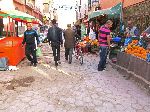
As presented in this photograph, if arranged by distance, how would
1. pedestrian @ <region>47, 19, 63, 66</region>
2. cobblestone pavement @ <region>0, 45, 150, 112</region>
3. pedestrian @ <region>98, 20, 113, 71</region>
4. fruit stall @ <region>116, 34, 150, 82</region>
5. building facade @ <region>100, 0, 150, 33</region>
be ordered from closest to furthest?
cobblestone pavement @ <region>0, 45, 150, 112</region>, fruit stall @ <region>116, 34, 150, 82</region>, pedestrian @ <region>98, 20, 113, 71</region>, pedestrian @ <region>47, 19, 63, 66</region>, building facade @ <region>100, 0, 150, 33</region>

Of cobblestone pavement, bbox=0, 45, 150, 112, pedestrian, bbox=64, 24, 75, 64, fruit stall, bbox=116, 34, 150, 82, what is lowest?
cobblestone pavement, bbox=0, 45, 150, 112

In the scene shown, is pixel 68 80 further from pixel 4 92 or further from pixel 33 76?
pixel 4 92

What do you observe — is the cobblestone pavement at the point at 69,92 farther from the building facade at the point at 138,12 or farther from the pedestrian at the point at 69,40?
the building facade at the point at 138,12

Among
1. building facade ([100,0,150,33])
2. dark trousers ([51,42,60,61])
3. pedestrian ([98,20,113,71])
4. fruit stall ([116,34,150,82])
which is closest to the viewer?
fruit stall ([116,34,150,82])

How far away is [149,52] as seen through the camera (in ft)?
28.7

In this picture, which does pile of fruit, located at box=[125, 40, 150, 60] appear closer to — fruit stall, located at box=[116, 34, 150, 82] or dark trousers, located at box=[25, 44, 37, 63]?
fruit stall, located at box=[116, 34, 150, 82]

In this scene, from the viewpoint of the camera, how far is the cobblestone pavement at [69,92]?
6484 mm

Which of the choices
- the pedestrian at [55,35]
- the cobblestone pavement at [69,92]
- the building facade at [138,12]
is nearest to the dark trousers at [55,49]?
the pedestrian at [55,35]

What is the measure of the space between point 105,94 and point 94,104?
964 mm

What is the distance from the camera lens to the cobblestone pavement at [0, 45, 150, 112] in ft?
21.3

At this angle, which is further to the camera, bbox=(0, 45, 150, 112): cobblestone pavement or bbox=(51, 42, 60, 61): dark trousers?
bbox=(51, 42, 60, 61): dark trousers

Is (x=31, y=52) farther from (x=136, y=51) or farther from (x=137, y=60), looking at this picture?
(x=137, y=60)

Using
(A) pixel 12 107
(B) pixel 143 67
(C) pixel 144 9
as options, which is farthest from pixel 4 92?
(C) pixel 144 9

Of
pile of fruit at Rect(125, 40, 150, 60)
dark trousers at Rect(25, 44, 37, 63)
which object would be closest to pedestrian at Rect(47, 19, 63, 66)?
dark trousers at Rect(25, 44, 37, 63)
